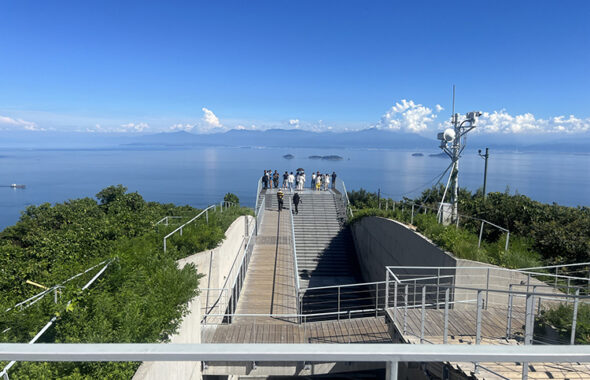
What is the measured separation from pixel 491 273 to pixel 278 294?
7.40 metres

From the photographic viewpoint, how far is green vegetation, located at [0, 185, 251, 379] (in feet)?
14.4

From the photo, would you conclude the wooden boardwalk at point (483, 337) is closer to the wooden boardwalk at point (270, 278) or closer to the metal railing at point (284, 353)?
the metal railing at point (284, 353)

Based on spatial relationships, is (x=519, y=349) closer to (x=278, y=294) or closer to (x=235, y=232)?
(x=278, y=294)

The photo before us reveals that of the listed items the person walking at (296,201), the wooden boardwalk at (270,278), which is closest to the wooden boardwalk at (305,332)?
the wooden boardwalk at (270,278)

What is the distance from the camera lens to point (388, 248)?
15.6 m

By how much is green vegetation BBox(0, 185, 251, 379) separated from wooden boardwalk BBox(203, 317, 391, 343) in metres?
2.68

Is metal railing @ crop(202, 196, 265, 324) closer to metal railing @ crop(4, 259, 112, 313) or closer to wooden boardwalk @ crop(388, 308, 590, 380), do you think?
metal railing @ crop(4, 259, 112, 313)

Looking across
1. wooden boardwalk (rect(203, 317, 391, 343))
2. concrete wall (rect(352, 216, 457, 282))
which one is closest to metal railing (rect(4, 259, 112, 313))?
wooden boardwalk (rect(203, 317, 391, 343))

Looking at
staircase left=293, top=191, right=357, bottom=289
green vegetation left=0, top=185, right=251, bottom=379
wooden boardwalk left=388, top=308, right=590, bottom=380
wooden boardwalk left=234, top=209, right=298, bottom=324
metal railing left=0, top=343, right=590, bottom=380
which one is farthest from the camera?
staircase left=293, top=191, right=357, bottom=289

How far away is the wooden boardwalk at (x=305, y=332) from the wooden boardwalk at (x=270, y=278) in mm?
457

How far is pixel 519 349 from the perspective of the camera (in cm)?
133

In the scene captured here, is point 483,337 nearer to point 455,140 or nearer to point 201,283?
point 201,283

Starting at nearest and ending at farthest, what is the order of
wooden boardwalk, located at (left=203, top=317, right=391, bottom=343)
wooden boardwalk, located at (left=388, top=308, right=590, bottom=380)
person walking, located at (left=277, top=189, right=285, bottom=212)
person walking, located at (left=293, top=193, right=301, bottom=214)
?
wooden boardwalk, located at (left=388, top=308, right=590, bottom=380), wooden boardwalk, located at (left=203, top=317, right=391, bottom=343), person walking, located at (left=293, top=193, right=301, bottom=214), person walking, located at (left=277, top=189, right=285, bottom=212)

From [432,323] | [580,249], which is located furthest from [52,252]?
[580,249]
